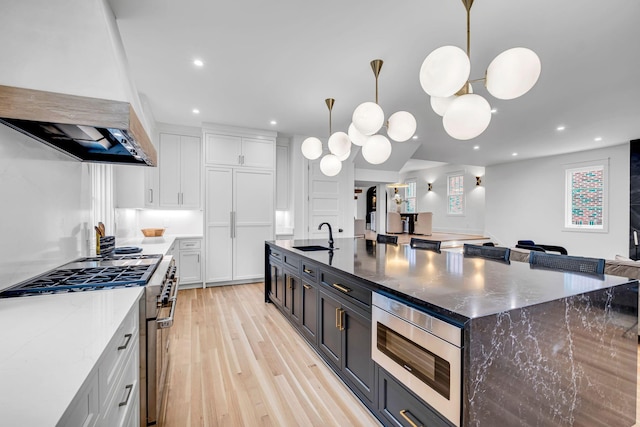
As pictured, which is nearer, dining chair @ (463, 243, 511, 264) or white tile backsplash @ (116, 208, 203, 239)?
dining chair @ (463, 243, 511, 264)

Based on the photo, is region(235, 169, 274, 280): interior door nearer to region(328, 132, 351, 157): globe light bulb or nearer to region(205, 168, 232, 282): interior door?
region(205, 168, 232, 282): interior door

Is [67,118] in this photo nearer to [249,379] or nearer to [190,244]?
[249,379]

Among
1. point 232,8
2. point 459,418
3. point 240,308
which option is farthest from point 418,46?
point 240,308

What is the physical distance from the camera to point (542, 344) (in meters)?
1.24

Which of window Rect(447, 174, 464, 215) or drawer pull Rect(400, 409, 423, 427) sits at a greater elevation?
window Rect(447, 174, 464, 215)

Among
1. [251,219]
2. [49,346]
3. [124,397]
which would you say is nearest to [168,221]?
[251,219]

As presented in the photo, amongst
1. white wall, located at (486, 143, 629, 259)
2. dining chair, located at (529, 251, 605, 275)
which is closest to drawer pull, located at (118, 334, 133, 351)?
dining chair, located at (529, 251, 605, 275)

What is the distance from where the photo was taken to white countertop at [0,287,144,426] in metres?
0.57

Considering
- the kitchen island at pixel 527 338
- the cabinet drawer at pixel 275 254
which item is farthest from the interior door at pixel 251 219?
the kitchen island at pixel 527 338

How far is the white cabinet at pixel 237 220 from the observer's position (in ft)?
15.5

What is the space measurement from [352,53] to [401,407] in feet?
8.98

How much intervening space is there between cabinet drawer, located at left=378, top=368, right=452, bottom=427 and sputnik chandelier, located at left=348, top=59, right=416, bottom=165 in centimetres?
178

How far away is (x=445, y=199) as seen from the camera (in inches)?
413

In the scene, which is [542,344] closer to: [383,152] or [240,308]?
[383,152]
